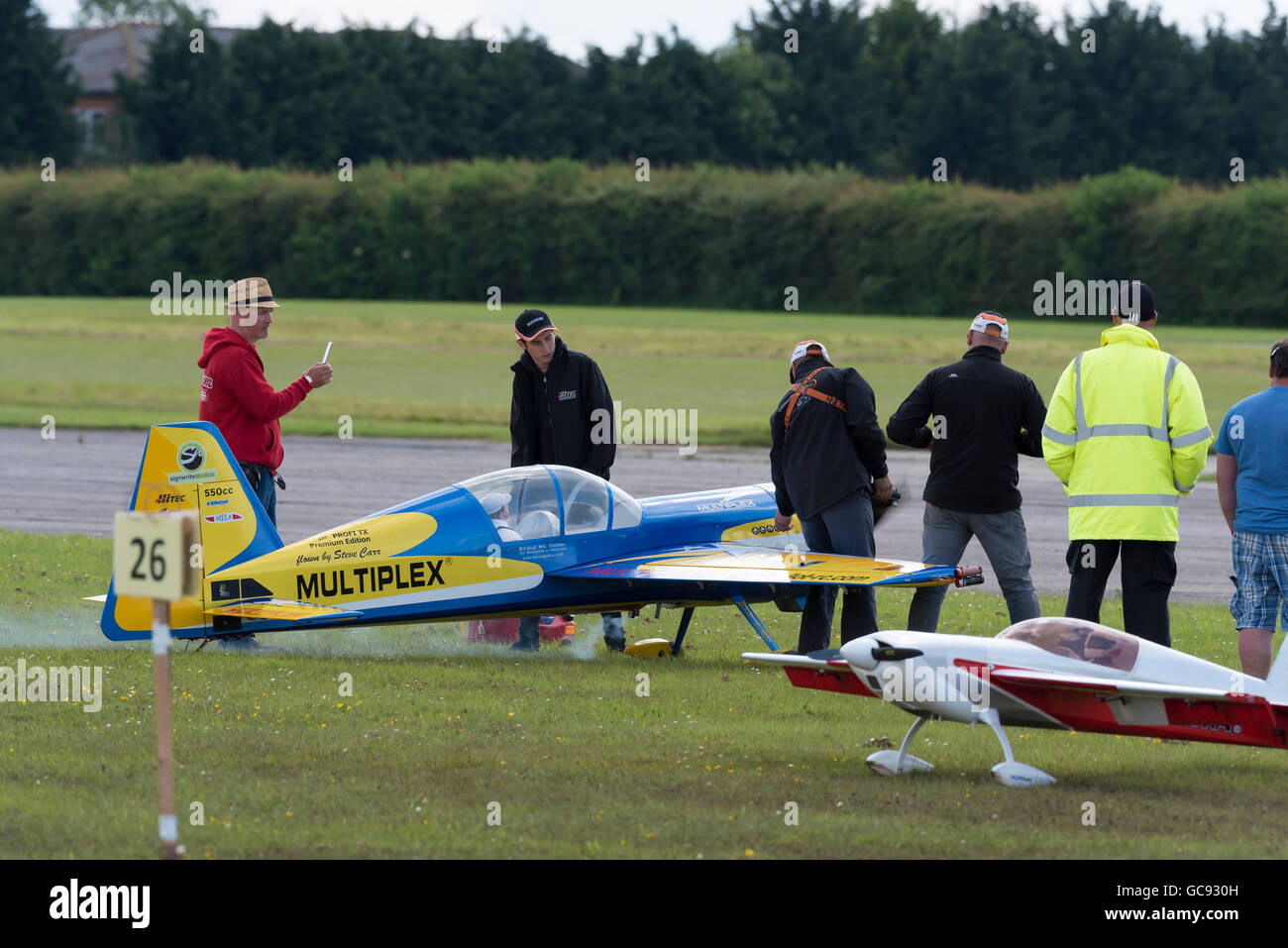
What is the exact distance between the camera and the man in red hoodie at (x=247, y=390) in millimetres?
10117

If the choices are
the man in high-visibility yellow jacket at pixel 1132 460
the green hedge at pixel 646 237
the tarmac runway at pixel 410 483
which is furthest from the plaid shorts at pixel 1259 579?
the green hedge at pixel 646 237

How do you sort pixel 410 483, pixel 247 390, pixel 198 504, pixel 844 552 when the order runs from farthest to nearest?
pixel 410 483 → pixel 247 390 → pixel 844 552 → pixel 198 504

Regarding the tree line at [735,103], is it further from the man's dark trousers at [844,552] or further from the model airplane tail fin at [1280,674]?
the model airplane tail fin at [1280,674]

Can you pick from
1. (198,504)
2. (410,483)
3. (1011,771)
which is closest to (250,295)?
(198,504)

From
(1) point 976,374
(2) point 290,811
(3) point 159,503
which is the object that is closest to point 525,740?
(2) point 290,811

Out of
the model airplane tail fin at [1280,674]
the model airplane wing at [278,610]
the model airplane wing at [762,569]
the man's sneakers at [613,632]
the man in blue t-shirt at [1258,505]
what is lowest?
the man's sneakers at [613,632]

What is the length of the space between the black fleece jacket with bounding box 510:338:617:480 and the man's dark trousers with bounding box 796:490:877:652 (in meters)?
1.68

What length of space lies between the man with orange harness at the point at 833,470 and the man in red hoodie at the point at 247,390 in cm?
315

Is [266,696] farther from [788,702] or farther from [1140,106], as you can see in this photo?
[1140,106]

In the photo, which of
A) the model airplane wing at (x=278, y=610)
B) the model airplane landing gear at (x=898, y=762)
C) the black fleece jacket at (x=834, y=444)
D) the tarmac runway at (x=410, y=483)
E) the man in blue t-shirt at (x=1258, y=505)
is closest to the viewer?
the model airplane landing gear at (x=898, y=762)

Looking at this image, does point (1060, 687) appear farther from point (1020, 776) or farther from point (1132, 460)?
point (1132, 460)

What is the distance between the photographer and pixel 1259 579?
7930 mm

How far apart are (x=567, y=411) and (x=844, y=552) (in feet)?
7.47

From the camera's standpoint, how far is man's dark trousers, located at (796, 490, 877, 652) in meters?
9.27
